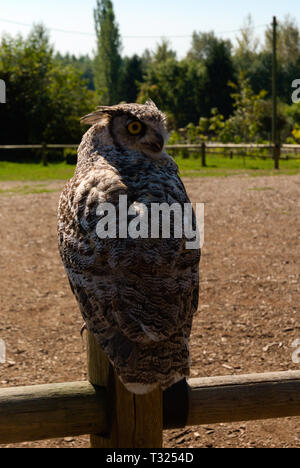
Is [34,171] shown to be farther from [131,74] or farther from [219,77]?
[131,74]

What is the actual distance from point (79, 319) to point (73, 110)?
1874 cm

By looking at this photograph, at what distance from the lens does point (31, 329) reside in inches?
195

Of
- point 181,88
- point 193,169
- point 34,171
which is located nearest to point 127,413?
point 193,169

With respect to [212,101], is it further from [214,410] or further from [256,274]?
[214,410]

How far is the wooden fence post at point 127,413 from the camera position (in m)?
1.70

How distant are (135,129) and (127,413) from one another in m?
1.11

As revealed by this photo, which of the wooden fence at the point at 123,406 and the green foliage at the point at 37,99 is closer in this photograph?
the wooden fence at the point at 123,406

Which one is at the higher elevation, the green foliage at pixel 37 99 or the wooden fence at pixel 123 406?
the green foliage at pixel 37 99

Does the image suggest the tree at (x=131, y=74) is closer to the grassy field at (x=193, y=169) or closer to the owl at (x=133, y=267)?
the grassy field at (x=193, y=169)

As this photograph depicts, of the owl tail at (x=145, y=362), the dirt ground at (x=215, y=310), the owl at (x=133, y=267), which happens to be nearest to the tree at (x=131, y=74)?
the dirt ground at (x=215, y=310)

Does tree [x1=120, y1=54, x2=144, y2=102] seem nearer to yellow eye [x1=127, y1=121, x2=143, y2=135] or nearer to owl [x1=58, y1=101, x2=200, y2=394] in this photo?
yellow eye [x1=127, y1=121, x2=143, y2=135]

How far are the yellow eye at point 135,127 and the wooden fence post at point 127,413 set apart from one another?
0.86 metres

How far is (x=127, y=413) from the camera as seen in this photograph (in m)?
1.70

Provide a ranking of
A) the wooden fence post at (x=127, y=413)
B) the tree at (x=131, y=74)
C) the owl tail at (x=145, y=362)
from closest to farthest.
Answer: the owl tail at (x=145, y=362) → the wooden fence post at (x=127, y=413) → the tree at (x=131, y=74)
